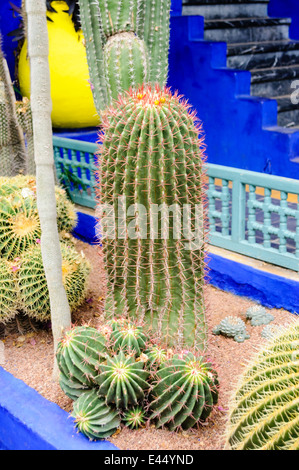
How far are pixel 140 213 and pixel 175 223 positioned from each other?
158 millimetres

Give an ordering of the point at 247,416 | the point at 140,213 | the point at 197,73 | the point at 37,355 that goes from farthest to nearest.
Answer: the point at 197,73
the point at 37,355
the point at 140,213
the point at 247,416

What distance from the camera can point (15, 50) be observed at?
569cm

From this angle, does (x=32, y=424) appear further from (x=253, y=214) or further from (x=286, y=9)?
(x=286, y=9)

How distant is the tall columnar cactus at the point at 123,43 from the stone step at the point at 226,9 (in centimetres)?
252

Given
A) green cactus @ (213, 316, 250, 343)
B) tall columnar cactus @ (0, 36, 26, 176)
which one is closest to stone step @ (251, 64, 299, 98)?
tall columnar cactus @ (0, 36, 26, 176)

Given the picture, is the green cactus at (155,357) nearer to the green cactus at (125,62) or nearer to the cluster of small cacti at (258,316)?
the cluster of small cacti at (258,316)

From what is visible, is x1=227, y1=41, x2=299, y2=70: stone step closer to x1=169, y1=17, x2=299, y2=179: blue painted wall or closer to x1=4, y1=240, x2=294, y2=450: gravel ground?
x1=169, y1=17, x2=299, y2=179: blue painted wall

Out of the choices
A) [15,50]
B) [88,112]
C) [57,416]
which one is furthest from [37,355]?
[15,50]

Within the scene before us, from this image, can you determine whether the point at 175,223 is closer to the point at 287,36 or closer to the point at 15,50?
the point at 15,50

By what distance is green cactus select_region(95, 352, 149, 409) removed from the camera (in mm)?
2098

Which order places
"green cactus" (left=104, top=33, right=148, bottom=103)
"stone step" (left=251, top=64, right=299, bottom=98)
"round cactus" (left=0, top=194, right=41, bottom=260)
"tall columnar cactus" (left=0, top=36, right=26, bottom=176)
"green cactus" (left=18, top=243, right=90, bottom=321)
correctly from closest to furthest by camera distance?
"green cactus" (left=18, top=243, right=90, bottom=321)
"round cactus" (left=0, top=194, right=41, bottom=260)
"green cactus" (left=104, top=33, right=148, bottom=103)
"tall columnar cactus" (left=0, top=36, right=26, bottom=176)
"stone step" (left=251, top=64, right=299, bottom=98)

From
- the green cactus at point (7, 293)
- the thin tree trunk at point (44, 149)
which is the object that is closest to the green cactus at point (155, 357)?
the thin tree trunk at point (44, 149)

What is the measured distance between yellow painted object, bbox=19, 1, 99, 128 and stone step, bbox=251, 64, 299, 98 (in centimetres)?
184

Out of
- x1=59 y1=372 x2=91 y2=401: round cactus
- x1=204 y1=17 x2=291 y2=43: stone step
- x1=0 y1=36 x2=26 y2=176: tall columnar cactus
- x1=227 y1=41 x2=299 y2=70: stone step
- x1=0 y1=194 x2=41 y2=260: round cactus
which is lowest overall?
x1=59 y1=372 x2=91 y2=401: round cactus
